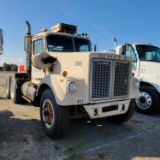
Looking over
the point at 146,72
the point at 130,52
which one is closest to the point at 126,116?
the point at 146,72

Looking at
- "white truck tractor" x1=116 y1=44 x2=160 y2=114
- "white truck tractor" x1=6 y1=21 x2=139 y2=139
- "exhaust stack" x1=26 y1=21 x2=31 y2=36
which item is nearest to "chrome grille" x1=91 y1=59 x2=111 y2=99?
"white truck tractor" x1=6 y1=21 x2=139 y2=139

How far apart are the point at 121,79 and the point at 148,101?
271 centimetres

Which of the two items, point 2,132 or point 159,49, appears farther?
point 159,49

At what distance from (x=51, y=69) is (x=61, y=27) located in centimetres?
182

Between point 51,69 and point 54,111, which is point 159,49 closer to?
point 51,69

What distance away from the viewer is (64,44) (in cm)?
566

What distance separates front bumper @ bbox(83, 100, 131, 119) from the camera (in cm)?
402

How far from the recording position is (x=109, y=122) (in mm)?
5668

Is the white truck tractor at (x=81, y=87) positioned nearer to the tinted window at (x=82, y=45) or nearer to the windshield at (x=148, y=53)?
the tinted window at (x=82, y=45)

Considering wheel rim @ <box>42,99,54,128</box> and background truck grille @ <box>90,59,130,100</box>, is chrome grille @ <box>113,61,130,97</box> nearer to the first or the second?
background truck grille @ <box>90,59,130,100</box>

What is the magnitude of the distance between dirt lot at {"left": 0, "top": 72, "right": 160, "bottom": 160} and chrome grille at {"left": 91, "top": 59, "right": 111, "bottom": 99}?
1045 millimetres

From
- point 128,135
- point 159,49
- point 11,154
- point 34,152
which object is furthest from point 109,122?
point 159,49

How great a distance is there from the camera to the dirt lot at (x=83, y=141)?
3.62 metres

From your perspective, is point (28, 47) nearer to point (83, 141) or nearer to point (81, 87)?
point (81, 87)
